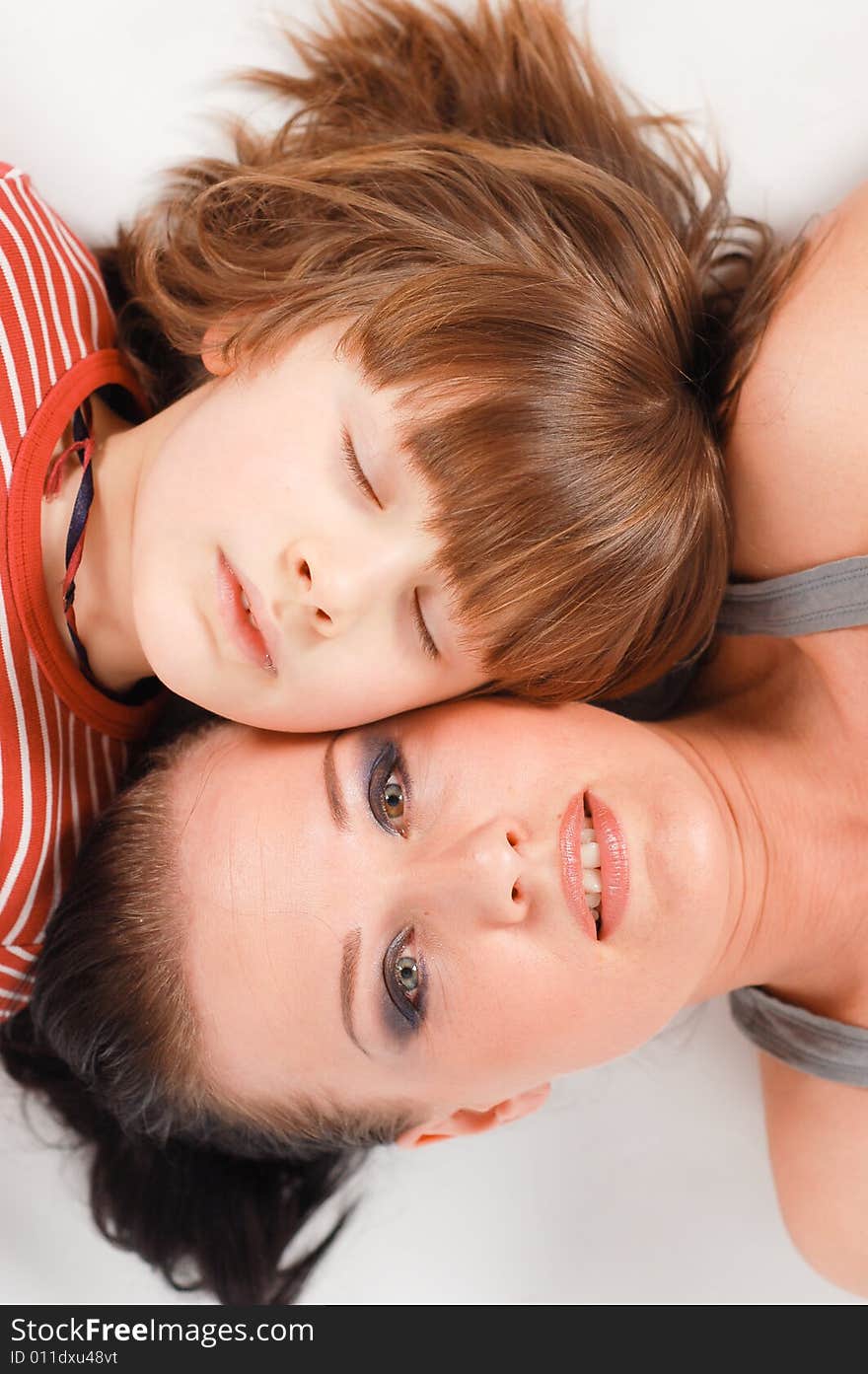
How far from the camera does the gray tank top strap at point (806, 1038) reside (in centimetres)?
144

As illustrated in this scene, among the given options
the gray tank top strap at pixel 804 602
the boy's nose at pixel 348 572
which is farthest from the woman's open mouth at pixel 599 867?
the gray tank top strap at pixel 804 602

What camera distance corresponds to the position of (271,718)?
1.25 m

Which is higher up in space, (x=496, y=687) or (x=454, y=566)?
(x=454, y=566)

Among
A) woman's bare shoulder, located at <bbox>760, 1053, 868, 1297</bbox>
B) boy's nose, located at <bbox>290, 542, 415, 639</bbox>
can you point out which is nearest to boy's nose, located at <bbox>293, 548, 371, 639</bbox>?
boy's nose, located at <bbox>290, 542, 415, 639</bbox>

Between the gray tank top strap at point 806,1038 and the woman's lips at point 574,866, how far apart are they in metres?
0.49

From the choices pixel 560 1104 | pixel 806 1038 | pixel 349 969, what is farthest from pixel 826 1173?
pixel 349 969

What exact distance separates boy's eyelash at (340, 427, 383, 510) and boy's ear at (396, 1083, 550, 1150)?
689 mm

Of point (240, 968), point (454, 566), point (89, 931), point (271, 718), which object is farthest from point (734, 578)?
point (89, 931)

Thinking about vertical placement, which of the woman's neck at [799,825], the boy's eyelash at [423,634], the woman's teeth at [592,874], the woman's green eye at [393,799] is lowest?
the woman's neck at [799,825]

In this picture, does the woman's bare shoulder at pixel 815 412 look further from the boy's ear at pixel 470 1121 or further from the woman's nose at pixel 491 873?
the boy's ear at pixel 470 1121

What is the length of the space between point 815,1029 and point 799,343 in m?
0.84

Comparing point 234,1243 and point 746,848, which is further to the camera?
point 234,1243

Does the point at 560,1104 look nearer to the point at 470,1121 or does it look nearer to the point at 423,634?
the point at 470,1121

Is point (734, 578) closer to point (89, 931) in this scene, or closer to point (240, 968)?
point (240, 968)
